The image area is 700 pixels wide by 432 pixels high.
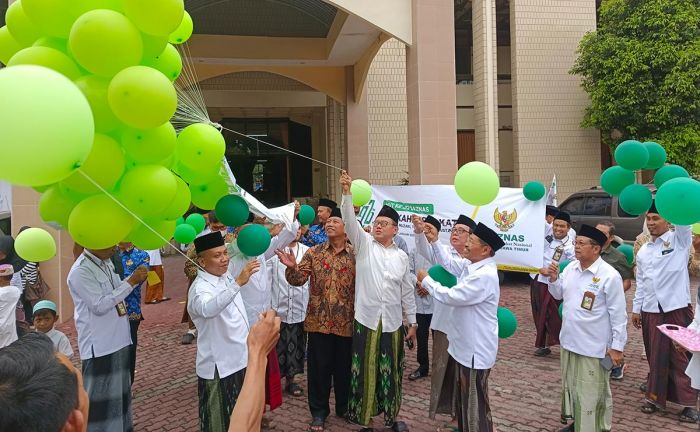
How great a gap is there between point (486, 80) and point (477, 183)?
10.3 m

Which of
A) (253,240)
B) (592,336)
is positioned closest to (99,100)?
(253,240)

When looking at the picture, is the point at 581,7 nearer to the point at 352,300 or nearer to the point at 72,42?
the point at 352,300

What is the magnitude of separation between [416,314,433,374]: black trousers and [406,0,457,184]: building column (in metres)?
2.98

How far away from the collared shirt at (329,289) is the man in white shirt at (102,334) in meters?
1.23

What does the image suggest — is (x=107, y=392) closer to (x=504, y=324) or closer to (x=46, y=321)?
(x=46, y=321)

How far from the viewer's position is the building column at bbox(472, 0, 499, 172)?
1318 cm

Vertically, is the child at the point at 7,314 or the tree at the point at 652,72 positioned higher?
the tree at the point at 652,72

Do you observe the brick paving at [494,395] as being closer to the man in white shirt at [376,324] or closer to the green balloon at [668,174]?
the man in white shirt at [376,324]

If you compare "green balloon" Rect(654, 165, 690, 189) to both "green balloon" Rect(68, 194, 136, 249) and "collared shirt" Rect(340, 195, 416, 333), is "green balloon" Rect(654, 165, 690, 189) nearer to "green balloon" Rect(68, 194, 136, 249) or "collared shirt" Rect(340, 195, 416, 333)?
"collared shirt" Rect(340, 195, 416, 333)

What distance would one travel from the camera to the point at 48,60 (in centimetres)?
246

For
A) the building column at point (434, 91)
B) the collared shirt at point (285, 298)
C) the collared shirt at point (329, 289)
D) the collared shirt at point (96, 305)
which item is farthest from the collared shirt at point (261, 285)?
the building column at point (434, 91)

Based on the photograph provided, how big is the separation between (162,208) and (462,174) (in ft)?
7.22

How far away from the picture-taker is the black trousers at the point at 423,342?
534cm

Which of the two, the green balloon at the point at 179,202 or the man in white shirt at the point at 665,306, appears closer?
the green balloon at the point at 179,202
